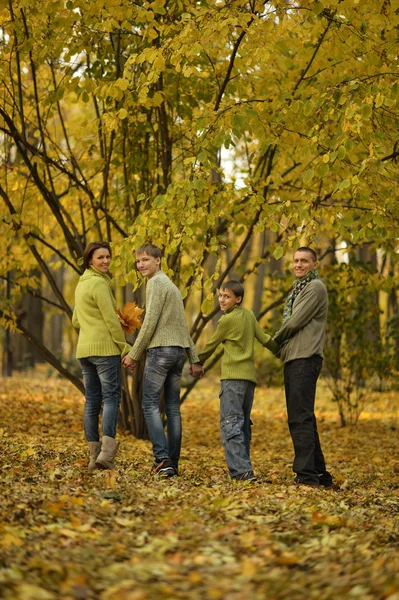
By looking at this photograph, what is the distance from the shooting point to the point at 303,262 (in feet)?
19.1

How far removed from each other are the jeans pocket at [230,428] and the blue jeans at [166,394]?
1.18 ft

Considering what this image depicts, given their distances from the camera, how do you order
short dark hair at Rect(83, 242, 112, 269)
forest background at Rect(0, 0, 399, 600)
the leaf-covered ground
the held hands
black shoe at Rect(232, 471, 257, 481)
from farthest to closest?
short dark hair at Rect(83, 242, 112, 269) → black shoe at Rect(232, 471, 257, 481) → the held hands → forest background at Rect(0, 0, 399, 600) → the leaf-covered ground

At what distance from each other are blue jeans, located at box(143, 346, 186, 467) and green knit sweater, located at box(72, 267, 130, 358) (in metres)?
0.26

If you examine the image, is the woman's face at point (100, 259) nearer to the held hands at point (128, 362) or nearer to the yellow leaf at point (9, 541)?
the held hands at point (128, 362)

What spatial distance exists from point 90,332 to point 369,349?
5673 mm

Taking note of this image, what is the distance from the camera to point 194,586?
310 centimetres

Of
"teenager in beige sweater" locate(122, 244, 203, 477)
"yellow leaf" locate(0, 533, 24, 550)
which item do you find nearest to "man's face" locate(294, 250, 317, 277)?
"teenager in beige sweater" locate(122, 244, 203, 477)

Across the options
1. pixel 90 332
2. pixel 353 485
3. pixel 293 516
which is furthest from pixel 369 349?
pixel 293 516

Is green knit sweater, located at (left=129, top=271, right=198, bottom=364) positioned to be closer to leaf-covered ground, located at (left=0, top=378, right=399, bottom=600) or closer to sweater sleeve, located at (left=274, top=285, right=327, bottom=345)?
sweater sleeve, located at (left=274, top=285, right=327, bottom=345)

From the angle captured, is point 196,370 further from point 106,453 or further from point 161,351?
point 106,453

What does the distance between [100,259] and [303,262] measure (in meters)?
1.58

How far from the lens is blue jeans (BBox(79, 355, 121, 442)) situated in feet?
18.8

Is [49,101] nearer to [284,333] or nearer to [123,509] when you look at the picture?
[284,333]

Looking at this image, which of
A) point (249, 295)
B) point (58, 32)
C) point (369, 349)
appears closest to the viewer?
point (58, 32)
